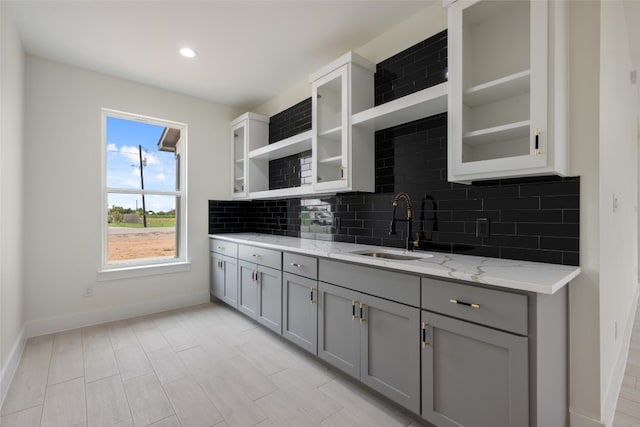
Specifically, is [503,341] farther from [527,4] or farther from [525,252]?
[527,4]

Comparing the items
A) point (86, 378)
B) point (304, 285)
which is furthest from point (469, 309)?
point (86, 378)

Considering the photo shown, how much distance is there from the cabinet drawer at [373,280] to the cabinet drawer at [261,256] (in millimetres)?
604

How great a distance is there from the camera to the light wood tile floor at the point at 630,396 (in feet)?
5.84

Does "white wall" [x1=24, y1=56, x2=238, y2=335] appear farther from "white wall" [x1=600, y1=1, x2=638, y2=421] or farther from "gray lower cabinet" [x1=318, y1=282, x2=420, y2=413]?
"white wall" [x1=600, y1=1, x2=638, y2=421]

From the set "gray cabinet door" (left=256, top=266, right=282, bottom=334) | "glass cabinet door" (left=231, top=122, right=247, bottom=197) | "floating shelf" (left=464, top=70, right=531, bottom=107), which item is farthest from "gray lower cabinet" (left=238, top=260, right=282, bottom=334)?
"floating shelf" (left=464, top=70, right=531, bottom=107)

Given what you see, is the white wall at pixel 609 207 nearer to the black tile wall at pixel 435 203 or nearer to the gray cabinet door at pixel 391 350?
the black tile wall at pixel 435 203

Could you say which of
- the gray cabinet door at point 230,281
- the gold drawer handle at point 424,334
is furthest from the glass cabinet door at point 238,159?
the gold drawer handle at point 424,334

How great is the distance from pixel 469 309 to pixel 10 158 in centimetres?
333

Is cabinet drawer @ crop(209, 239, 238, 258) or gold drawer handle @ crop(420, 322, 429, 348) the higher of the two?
cabinet drawer @ crop(209, 239, 238, 258)

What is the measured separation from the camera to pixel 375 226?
2730mm

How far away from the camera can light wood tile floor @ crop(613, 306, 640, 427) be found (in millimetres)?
1779

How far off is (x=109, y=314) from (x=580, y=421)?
408 cm

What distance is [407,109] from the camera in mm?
2176

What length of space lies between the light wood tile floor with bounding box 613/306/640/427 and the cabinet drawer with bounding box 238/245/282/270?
2460 millimetres
